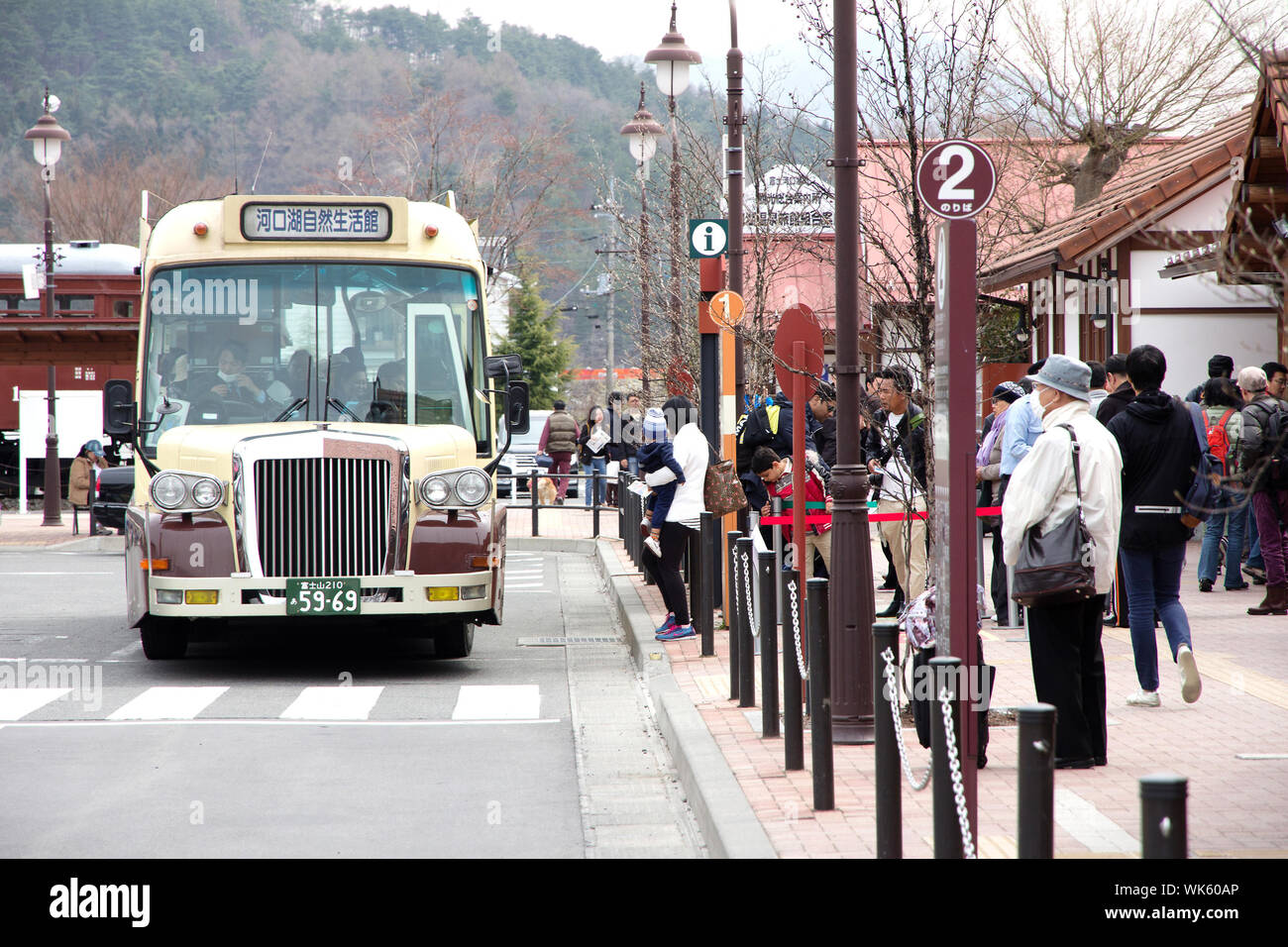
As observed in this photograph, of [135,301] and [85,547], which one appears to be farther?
[135,301]

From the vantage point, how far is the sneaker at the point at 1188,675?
27.8 ft

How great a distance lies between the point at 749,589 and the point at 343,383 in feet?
12.1

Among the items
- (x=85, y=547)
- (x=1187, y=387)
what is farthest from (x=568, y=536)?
(x=1187, y=387)

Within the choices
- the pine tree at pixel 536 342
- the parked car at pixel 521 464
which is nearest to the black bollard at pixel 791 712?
the parked car at pixel 521 464

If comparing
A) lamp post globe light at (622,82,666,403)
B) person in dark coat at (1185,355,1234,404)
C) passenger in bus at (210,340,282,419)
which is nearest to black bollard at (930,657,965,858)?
passenger in bus at (210,340,282,419)

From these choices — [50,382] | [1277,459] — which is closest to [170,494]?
Answer: [1277,459]

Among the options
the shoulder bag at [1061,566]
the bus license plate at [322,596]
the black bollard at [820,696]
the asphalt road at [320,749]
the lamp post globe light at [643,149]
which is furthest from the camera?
the lamp post globe light at [643,149]

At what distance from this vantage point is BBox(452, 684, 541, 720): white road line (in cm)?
974

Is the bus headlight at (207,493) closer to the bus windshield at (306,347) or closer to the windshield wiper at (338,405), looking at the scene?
the bus windshield at (306,347)

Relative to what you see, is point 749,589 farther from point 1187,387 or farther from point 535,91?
point 535,91

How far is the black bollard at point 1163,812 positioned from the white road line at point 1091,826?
8.26 ft

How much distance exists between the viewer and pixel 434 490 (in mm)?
10836

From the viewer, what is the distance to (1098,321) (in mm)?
20625

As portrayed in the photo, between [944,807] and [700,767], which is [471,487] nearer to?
[700,767]
